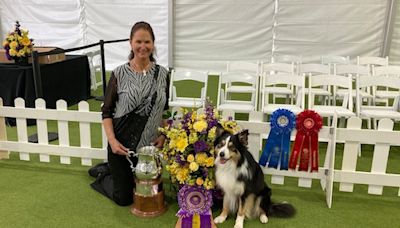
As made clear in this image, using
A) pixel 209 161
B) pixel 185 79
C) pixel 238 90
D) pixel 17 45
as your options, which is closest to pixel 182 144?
pixel 209 161

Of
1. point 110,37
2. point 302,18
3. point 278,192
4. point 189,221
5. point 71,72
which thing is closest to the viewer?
point 189,221

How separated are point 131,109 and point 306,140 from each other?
1.41m

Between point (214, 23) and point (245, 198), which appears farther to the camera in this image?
point (214, 23)

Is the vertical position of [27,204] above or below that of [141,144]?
below

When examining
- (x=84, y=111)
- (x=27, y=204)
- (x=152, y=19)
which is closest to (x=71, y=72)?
(x=84, y=111)

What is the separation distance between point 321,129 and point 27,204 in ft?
7.89

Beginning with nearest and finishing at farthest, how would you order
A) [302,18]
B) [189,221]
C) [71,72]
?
[189,221] → [71,72] → [302,18]

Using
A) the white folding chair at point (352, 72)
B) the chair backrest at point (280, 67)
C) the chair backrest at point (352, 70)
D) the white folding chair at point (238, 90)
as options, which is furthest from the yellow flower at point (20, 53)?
the chair backrest at point (352, 70)

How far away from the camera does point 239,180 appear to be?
94.7 inches

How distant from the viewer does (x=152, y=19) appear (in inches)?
349

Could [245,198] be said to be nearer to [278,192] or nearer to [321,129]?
[278,192]

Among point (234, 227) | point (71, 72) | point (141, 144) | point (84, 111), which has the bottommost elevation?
point (234, 227)

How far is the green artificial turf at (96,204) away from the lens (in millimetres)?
2584

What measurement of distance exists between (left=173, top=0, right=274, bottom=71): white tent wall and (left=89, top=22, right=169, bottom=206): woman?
6.24 metres
